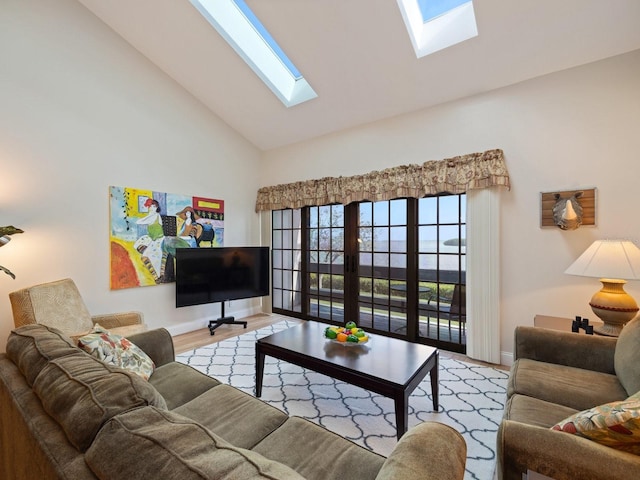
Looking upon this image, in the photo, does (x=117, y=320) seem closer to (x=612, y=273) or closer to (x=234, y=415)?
(x=234, y=415)

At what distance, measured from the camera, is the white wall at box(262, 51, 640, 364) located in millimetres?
2572

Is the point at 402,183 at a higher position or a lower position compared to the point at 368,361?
higher

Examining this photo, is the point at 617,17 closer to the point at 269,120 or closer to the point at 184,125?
the point at 269,120

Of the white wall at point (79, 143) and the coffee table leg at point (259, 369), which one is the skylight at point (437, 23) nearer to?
the white wall at point (79, 143)

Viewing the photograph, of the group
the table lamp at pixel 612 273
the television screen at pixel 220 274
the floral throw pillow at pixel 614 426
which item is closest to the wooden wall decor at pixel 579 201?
the table lamp at pixel 612 273

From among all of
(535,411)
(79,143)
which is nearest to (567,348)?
(535,411)

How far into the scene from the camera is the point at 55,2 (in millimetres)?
3045

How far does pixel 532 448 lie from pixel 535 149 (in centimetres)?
287

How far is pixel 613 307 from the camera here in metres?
2.14

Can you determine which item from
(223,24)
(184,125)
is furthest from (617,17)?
(184,125)

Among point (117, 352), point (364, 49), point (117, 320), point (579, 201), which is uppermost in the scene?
point (364, 49)

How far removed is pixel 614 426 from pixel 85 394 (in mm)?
1748

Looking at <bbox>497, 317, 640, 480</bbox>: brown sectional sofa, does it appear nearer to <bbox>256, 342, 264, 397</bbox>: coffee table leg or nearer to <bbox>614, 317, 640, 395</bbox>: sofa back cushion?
<bbox>614, 317, 640, 395</bbox>: sofa back cushion

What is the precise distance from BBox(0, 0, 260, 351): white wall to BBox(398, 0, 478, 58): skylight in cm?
307
